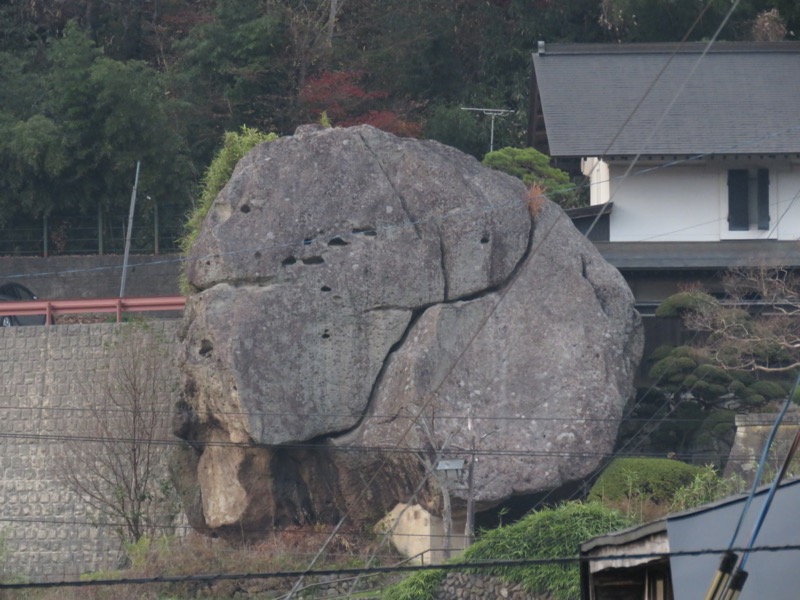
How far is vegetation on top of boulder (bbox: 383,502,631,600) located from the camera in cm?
1844

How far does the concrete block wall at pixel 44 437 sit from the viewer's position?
74.8 ft

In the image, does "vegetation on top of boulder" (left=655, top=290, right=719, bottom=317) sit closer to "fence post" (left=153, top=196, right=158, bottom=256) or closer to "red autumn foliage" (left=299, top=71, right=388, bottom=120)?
"red autumn foliage" (left=299, top=71, right=388, bottom=120)

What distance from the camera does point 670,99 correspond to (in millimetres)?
28094

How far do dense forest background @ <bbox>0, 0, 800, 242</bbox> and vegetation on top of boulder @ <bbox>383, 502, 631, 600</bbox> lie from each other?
1423 centimetres

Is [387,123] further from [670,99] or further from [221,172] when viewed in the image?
[221,172]

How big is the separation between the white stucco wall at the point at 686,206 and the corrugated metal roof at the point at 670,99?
1.76 feet

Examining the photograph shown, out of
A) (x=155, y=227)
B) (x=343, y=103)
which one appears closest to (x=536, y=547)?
(x=155, y=227)

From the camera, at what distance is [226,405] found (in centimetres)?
2027

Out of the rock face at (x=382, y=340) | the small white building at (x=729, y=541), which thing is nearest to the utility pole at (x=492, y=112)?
the rock face at (x=382, y=340)

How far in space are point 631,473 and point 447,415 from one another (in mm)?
2723

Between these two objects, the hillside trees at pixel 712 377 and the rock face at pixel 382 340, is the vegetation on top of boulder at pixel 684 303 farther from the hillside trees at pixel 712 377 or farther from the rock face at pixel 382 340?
the rock face at pixel 382 340

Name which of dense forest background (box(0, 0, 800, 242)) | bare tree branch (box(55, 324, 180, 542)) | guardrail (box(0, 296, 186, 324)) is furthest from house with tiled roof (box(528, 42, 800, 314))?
bare tree branch (box(55, 324, 180, 542))

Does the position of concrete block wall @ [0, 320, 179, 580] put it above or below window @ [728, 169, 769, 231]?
below

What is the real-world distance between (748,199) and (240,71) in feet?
39.7
